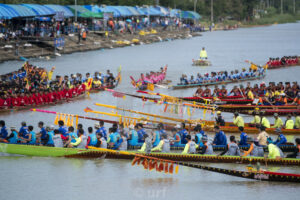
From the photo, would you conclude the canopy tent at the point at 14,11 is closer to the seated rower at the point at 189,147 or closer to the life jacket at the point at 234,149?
the seated rower at the point at 189,147

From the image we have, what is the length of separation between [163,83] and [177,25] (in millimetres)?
56359

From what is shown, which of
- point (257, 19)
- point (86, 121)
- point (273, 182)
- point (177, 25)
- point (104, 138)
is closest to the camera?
point (273, 182)

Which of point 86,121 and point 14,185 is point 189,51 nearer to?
point 86,121

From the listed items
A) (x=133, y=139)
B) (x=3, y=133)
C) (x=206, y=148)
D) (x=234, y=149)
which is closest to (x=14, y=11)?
(x=3, y=133)

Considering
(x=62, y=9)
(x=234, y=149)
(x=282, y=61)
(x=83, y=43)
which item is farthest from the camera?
(x=62, y=9)

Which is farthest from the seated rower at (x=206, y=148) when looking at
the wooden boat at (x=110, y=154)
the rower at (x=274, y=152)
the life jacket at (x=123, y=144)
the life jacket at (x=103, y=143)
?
the life jacket at (x=103, y=143)

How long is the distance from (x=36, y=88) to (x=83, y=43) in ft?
94.1

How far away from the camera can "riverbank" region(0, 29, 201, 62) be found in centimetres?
4244

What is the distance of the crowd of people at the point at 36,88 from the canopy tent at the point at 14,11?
14.4 metres

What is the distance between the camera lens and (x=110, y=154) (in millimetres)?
17391

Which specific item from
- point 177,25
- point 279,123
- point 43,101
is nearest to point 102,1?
point 177,25

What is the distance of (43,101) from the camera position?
25938 millimetres

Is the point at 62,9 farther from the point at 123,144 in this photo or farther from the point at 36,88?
the point at 123,144

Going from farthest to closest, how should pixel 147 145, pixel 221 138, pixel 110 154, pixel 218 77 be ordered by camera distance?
pixel 218 77 < pixel 221 138 < pixel 110 154 < pixel 147 145
